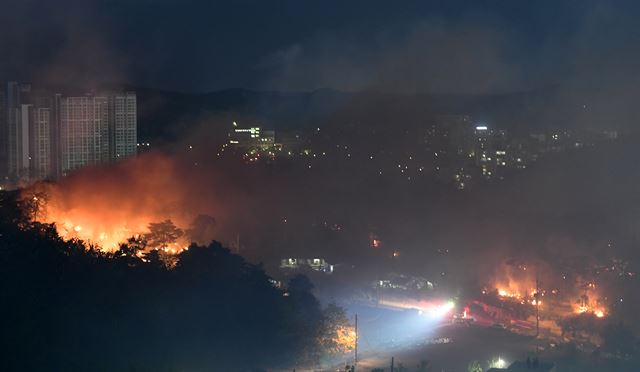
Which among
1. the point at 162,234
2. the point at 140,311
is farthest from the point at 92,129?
the point at 140,311

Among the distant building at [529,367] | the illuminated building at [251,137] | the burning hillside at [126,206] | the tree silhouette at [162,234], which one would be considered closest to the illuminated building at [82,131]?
the burning hillside at [126,206]

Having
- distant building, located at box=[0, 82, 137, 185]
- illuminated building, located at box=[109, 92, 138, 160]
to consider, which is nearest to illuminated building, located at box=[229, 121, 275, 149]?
illuminated building, located at box=[109, 92, 138, 160]

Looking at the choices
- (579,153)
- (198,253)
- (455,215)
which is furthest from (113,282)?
(579,153)

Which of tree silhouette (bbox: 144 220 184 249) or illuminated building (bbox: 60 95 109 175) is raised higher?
illuminated building (bbox: 60 95 109 175)

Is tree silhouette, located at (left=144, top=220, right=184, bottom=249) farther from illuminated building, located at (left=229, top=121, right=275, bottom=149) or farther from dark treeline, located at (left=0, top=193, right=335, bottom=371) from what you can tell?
illuminated building, located at (left=229, top=121, right=275, bottom=149)

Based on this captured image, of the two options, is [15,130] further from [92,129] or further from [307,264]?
[307,264]

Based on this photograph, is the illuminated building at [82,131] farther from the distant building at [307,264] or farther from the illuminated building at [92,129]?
the distant building at [307,264]

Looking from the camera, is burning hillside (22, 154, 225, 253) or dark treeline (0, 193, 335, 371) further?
burning hillside (22, 154, 225, 253)

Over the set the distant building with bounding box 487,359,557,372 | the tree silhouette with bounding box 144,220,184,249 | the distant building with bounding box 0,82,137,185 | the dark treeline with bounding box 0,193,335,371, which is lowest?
the distant building with bounding box 487,359,557,372

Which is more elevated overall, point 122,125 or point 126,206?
point 122,125
